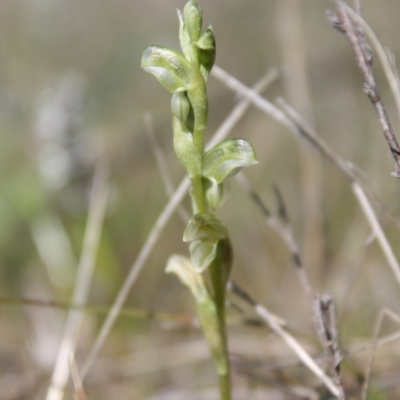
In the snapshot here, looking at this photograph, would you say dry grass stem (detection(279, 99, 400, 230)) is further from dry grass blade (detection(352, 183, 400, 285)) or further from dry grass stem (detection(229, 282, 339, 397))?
dry grass stem (detection(229, 282, 339, 397))

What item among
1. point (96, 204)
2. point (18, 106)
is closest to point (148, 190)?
point (96, 204)

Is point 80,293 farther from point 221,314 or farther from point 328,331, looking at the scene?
point 328,331

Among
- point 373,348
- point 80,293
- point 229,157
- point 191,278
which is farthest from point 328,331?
point 80,293

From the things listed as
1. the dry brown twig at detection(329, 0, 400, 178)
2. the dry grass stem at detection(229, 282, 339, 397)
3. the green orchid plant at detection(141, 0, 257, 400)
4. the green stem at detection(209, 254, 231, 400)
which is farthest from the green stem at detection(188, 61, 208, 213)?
the dry grass stem at detection(229, 282, 339, 397)

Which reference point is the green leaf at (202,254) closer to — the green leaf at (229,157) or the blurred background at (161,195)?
the green leaf at (229,157)

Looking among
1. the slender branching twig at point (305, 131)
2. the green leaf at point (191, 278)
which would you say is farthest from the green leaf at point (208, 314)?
the slender branching twig at point (305, 131)

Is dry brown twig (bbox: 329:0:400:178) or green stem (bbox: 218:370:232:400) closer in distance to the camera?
dry brown twig (bbox: 329:0:400:178)
